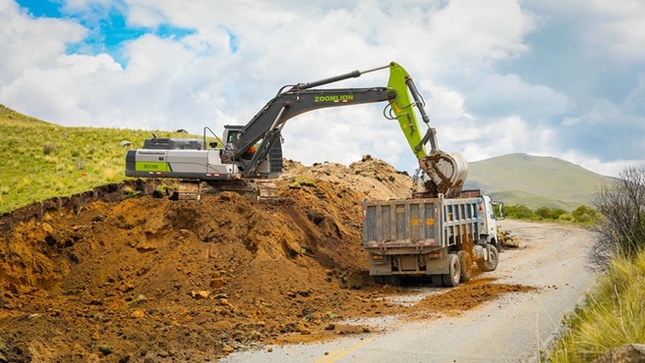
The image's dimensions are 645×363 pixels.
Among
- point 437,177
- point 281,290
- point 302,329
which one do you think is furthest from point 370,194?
point 302,329

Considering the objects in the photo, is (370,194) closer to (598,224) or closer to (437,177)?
(437,177)

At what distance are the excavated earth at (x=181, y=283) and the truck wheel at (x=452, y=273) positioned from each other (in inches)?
26.4

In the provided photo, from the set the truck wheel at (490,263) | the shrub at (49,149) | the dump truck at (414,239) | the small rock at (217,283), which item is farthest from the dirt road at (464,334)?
the shrub at (49,149)

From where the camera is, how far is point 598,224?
55.8 ft

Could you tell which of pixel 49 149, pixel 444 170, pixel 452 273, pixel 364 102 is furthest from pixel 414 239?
pixel 49 149

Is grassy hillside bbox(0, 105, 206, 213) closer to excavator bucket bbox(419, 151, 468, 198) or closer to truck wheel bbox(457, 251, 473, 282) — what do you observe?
excavator bucket bbox(419, 151, 468, 198)

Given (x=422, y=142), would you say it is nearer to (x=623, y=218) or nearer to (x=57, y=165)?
(x=623, y=218)

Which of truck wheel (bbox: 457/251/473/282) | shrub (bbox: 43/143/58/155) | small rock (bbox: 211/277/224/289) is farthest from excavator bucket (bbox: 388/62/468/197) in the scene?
shrub (bbox: 43/143/58/155)

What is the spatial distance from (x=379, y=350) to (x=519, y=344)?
2.41 meters

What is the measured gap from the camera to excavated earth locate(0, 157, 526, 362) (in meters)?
12.5

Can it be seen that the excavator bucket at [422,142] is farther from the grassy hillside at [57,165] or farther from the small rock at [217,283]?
the grassy hillside at [57,165]

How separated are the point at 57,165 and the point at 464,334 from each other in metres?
22.8

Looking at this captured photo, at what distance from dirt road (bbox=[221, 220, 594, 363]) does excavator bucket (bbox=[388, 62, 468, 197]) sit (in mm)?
3385

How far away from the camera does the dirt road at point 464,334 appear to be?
10.9 metres
